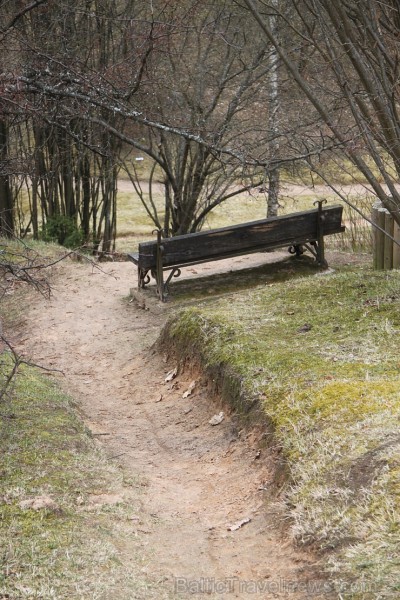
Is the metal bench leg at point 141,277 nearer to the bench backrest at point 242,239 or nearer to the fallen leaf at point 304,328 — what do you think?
the bench backrest at point 242,239

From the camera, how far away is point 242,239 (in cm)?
1129

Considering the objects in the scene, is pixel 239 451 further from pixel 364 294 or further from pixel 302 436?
pixel 364 294

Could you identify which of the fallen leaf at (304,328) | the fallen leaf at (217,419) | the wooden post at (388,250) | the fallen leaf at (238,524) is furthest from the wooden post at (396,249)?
the fallen leaf at (238,524)

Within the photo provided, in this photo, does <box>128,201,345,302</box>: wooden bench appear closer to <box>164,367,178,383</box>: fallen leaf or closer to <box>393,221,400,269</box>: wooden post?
<box>393,221,400,269</box>: wooden post

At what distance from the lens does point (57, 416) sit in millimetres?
6652

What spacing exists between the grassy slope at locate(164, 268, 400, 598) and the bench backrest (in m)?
1.85

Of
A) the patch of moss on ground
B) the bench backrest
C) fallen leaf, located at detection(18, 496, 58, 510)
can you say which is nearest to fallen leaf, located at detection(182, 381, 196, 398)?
the patch of moss on ground

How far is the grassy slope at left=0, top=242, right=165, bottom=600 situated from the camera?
13.4 ft

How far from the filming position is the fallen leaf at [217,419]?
669 centimetres

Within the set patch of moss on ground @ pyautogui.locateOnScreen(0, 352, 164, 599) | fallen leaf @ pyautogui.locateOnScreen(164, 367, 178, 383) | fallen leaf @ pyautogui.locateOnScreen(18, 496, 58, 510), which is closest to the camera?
patch of moss on ground @ pyautogui.locateOnScreen(0, 352, 164, 599)

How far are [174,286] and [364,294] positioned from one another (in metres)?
3.48

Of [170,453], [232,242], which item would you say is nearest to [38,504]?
[170,453]

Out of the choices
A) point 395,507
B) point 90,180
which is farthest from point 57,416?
point 90,180

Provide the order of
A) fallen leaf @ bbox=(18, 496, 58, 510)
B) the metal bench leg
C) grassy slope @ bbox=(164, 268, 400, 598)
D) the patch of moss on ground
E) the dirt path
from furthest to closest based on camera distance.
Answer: the metal bench leg < fallen leaf @ bbox=(18, 496, 58, 510) < the dirt path < grassy slope @ bbox=(164, 268, 400, 598) < the patch of moss on ground
